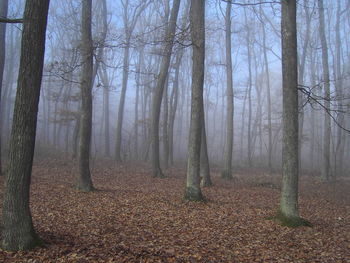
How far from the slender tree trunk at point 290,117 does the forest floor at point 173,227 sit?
0.55 m

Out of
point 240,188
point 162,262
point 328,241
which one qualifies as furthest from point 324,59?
point 162,262

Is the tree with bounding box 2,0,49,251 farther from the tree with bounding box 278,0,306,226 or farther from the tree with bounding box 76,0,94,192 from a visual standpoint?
the tree with bounding box 278,0,306,226

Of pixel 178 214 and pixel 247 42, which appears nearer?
pixel 178 214

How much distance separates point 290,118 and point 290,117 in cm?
2

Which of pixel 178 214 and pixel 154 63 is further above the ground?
pixel 154 63

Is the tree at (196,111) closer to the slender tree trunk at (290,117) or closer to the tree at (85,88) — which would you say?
the slender tree trunk at (290,117)

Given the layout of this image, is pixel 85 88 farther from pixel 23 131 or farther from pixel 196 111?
pixel 23 131

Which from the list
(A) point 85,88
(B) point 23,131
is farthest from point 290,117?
(A) point 85,88

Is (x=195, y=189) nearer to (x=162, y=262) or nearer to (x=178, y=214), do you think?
(x=178, y=214)

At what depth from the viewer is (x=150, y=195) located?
10227mm

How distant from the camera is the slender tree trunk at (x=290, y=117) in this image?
7039mm

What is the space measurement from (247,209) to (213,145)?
35068 mm

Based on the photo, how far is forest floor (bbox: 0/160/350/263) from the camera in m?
5.05

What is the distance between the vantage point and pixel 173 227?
22.2ft
